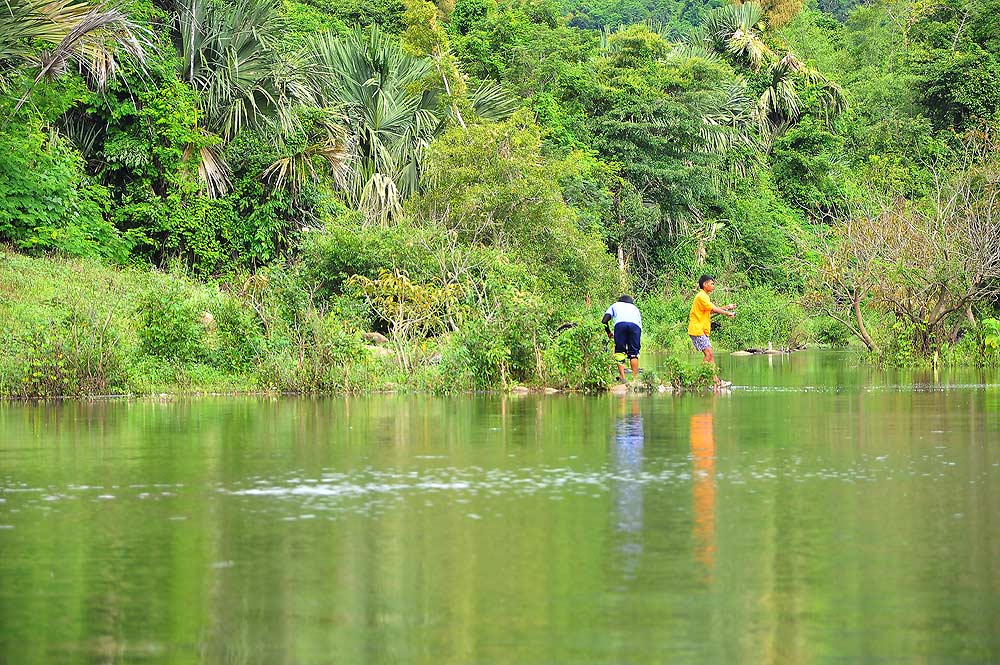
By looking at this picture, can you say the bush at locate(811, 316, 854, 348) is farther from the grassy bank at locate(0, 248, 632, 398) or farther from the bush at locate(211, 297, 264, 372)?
the bush at locate(211, 297, 264, 372)

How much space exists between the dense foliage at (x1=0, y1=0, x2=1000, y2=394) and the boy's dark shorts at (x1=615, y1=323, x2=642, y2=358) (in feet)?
2.37

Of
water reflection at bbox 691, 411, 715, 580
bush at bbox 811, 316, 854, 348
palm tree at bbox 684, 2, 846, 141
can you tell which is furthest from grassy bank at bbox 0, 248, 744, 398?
palm tree at bbox 684, 2, 846, 141

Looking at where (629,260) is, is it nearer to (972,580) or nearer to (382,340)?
(382,340)

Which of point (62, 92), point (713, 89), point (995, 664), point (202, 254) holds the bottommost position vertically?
point (995, 664)

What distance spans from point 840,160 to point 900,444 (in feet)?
174

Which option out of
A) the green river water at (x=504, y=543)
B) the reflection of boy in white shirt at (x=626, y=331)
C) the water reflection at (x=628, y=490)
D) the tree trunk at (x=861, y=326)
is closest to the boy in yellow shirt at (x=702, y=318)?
the reflection of boy in white shirt at (x=626, y=331)

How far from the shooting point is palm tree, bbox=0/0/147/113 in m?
27.6

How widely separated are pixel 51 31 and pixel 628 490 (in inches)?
814

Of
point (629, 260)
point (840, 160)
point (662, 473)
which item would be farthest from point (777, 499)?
point (840, 160)

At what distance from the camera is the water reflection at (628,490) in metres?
8.16

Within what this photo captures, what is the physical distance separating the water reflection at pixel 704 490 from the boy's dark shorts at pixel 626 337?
7207 millimetres

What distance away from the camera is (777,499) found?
10.2 metres

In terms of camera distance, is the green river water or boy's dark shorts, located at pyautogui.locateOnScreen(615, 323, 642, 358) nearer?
the green river water

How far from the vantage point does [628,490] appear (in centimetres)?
1063
